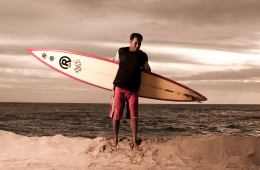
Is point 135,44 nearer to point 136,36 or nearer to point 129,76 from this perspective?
point 136,36

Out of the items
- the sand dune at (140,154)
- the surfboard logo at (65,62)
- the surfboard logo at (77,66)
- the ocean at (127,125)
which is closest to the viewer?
the sand dune at (140,154)

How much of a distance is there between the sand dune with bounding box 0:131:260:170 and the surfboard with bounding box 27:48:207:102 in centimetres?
118

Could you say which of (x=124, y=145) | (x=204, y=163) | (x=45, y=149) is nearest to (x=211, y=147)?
(x=204, y=163)

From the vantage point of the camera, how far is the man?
19.2 feet

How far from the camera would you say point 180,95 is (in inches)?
300

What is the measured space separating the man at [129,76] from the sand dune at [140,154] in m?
0.53

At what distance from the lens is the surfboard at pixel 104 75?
7.18m

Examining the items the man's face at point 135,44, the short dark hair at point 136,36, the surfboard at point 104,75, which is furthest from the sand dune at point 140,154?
the short dark hair at point 136,36

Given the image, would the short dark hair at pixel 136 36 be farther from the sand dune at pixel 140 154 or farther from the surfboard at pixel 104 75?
the sand dune at pixel 140 154

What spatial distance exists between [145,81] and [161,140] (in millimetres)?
1208

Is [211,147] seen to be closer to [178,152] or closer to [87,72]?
[178,152]

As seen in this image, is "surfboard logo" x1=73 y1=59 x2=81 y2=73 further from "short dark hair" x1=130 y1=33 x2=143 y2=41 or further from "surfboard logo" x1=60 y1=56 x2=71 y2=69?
"short dark hair" x1=130 y1=33 x2=143 y2=41

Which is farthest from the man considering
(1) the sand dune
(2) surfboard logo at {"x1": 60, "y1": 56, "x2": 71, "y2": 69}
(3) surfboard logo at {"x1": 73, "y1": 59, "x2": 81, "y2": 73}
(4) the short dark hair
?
(2) surfboard logo at {"x1": 60, "y1": 56, "x2": 71, "y2": 69}

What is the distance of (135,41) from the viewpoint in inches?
230
